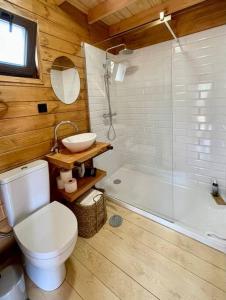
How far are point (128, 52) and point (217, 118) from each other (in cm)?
148

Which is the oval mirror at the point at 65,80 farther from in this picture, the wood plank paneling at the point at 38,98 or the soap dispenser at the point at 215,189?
the soap dispenser at the point at 215,189

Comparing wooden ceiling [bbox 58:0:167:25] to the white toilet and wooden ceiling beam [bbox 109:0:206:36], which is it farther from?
the white toilet

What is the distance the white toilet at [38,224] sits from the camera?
1.12 meters

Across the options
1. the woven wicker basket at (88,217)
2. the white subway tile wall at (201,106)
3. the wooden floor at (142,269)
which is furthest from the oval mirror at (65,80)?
the wooden floor at (142,269)

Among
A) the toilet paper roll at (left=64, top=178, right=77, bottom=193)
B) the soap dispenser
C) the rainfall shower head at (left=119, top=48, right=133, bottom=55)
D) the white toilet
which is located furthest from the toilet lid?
the rainfall shower head at (left=119, top=48, right=133, bottom=55)

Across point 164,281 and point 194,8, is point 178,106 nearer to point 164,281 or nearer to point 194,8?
point 194,8

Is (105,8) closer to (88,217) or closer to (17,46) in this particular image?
(17,46)

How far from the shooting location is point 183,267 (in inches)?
54.7

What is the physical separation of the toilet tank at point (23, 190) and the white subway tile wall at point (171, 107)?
3.41 ft

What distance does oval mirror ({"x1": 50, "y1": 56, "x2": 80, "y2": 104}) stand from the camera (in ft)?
5.82

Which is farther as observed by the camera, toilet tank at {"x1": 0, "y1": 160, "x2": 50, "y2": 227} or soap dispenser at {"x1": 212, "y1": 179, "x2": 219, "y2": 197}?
soap dispenser at {"x1": 212, "y1": 179, "x2": 219, "y2": 197}

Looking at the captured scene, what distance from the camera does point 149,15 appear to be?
199cm

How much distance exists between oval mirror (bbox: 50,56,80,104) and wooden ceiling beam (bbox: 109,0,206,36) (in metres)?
0.90

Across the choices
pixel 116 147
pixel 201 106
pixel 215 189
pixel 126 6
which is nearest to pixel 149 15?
pixel 126 6
